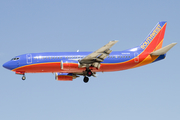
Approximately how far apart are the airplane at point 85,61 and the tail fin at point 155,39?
0.70ft

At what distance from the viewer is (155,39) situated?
55.2 meters

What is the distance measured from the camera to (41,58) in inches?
1991

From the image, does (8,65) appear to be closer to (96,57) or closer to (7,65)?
(7,65)

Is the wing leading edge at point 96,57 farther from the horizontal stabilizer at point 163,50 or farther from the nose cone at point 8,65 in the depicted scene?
the nose cone at point 8,65

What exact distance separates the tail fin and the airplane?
21cm

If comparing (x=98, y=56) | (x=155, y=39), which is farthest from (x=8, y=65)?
(x=155, y=39)

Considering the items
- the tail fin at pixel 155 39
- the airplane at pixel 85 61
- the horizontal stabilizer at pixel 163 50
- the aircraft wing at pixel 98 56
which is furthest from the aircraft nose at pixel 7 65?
the horizontal stabilizer at pixel 163 50

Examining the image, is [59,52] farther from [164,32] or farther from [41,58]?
[164,32]

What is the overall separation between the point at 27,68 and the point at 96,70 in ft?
35.7

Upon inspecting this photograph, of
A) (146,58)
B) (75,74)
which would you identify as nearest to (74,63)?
(75,74)

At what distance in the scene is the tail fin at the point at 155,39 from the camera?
54.1m

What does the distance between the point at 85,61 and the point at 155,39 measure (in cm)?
1371

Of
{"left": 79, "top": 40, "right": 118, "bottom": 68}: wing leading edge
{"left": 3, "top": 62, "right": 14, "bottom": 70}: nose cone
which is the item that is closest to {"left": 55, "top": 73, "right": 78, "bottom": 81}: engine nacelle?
{"left": 79, "top": 40, "right": 118, "bottom": 68}: wing leading edge

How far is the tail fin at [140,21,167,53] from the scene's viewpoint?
5413cm
